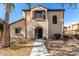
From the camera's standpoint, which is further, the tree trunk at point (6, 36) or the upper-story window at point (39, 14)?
the upper-story window at point (39, 14)

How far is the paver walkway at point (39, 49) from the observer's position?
16.3 ft

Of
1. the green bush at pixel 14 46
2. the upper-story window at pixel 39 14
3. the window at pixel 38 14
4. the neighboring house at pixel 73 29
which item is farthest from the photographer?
the window at pixel 38 14

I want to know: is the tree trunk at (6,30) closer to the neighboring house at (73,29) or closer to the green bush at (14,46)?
the green bush at (14,46)

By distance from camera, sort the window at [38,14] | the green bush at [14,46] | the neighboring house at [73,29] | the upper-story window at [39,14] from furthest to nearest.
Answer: the window at [38,14] < the upper-story window at [39,14] < the neighboring house at [73,29] < the green bush at [14,46]

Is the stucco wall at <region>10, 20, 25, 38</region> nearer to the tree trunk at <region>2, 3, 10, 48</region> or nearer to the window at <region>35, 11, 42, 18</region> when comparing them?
the tree trunk at <region>2, 3, 10, 48</region>

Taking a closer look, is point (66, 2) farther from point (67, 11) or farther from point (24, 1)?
point (24, 1)

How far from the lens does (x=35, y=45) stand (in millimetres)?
5270

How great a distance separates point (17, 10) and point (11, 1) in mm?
288

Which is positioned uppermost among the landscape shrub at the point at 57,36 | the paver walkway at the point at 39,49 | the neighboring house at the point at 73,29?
the neighboring house at the point at 73,29

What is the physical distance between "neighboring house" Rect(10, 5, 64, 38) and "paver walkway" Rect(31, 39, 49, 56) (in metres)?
0.18

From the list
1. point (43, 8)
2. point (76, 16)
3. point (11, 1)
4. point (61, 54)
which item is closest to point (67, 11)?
point (76, 16)

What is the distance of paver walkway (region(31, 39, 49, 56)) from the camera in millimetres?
4980

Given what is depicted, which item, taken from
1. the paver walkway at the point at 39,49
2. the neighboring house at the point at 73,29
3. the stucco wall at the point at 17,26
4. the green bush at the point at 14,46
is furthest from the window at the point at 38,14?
the green bush at the point at 14,46

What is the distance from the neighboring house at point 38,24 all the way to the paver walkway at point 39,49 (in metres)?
0.18
